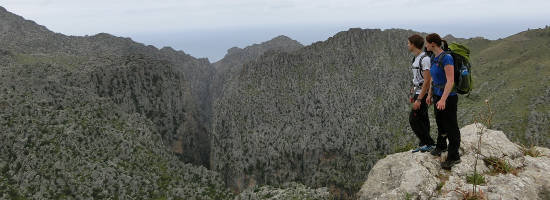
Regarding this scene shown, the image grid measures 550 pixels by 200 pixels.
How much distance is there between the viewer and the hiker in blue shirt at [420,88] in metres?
13.2

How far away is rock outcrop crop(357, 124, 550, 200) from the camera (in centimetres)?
1134

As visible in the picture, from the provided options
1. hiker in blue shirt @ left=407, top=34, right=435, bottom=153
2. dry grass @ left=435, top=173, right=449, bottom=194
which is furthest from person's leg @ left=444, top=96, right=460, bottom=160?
hiker in blue shirt @ left=407, top=34, right=435, bottom=153

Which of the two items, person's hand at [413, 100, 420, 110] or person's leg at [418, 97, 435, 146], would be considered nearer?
person's hand at [413, 100, 420, 110]

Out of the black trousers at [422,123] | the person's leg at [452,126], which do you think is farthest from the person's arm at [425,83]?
the person's leg at [452,126]

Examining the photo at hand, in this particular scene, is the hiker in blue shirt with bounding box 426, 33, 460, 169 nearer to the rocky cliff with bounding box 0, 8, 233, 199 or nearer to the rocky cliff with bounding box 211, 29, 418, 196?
the rocky cliff with bounding box 0, 8, 233, 199

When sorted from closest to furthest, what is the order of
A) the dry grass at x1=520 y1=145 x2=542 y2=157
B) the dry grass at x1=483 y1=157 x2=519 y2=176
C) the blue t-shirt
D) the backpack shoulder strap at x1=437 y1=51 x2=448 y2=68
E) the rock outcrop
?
1. the rock outcrop
2. the backpack shoulder strap at x1=437 y1=51 x2=448 y2=68
3. the blue t-shirt
4. the dry grass at x1=483 y1=157 x2=519 y2=176
5. the dry grass at x1=520 y1=145 x2=542 y2=157

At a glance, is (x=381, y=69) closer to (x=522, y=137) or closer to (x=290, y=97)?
(x=290, y=97)

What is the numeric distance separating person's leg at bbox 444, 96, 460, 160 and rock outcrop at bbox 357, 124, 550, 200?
2.04ft

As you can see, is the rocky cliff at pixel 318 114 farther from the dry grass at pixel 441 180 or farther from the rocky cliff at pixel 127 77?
the dry grass at pixel 441 180

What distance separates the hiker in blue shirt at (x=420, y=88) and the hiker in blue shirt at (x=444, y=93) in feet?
1.49

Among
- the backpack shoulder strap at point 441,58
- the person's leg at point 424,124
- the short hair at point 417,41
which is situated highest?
the short hair at point 417,41

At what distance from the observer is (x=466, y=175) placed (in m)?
12.0

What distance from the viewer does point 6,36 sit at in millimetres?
151625

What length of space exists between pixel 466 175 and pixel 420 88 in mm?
3915
